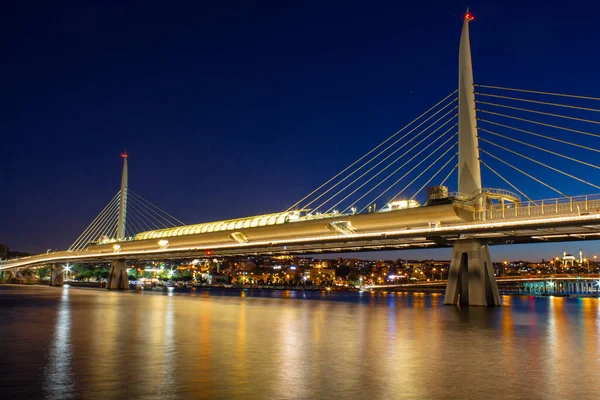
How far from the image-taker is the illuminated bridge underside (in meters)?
43.1

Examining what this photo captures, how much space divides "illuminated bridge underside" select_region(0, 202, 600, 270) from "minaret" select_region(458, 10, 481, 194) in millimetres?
3025

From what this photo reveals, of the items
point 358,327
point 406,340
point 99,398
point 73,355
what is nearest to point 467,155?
point 358,327

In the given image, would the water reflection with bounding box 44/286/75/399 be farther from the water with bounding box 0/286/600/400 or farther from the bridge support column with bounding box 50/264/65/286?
the bridge support column with bounding box 50/264/65/286

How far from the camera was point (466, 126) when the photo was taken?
165 feet

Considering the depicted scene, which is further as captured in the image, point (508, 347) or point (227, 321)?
point (227, 321)

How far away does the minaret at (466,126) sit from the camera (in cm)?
4897

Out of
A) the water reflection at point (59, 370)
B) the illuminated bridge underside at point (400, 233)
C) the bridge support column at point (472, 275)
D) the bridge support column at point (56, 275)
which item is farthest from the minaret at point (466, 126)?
the bridge support column at point (56, 275)

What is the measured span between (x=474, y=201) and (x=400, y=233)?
785cm

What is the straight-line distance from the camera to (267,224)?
73312mm

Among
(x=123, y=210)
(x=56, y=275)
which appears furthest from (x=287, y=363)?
→ (x=56, y=275)

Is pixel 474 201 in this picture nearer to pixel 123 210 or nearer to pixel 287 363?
pixel 287 363

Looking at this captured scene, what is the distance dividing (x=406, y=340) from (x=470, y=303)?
30950 mm

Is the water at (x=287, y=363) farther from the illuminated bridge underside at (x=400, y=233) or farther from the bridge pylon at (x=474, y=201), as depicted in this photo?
the bridge pylon at (x=474, y=201)

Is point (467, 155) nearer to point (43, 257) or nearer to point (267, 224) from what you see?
point (267, 224)
